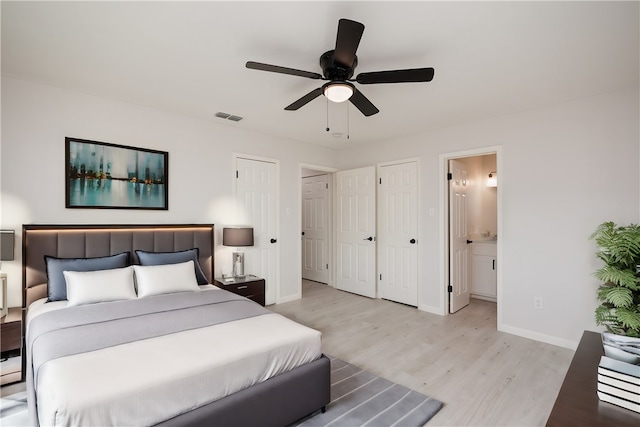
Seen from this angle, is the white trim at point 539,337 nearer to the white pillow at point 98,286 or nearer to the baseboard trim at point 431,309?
the baseboard trim at point 431,309

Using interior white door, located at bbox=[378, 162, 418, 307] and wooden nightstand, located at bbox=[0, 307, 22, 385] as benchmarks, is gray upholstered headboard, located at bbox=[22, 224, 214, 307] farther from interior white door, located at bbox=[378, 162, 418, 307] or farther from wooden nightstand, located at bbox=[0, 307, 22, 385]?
interior white door, located at bbox=[378, 162, 418, 307]

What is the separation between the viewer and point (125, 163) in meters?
3.32

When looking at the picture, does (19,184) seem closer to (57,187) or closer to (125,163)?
(57,187)

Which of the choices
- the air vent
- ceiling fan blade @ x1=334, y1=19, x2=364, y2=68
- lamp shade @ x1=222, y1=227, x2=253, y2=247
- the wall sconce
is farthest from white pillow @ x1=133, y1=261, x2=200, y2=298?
the wall sconce

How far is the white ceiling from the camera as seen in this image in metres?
1.85

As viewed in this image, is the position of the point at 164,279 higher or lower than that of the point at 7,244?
lower

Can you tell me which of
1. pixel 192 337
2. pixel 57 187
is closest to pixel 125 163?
pixel 57 187

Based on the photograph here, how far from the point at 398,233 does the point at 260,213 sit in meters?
2.10

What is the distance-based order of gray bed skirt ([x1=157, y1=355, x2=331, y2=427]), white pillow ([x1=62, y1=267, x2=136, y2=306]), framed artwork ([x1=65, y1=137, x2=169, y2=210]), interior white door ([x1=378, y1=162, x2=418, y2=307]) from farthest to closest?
interior white door ([x1=378, y1=162, x2=418, y2=307]) < framed artwork ([x1=65, y1=137, x2=169, y2=210]) < white pillow ([x1=62, y1=267, x2=136, y2=306]) < gray bed skirt ([x1=157, y1=355, x2=331, y2=427])

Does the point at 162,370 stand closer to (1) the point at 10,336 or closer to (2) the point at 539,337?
(1) the point at 10,336

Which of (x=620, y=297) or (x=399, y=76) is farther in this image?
(x=620, y=297)

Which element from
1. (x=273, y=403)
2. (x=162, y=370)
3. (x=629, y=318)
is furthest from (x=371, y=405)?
(x=629, y=318)

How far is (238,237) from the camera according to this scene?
379 centimetres

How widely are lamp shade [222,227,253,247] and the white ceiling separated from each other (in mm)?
1470
